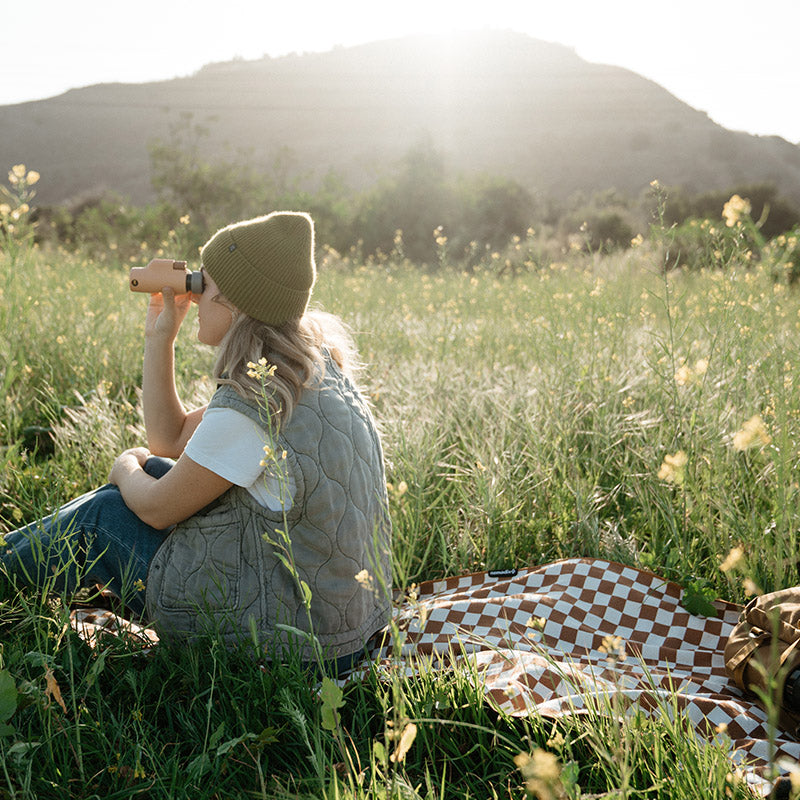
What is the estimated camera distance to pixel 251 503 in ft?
5.73

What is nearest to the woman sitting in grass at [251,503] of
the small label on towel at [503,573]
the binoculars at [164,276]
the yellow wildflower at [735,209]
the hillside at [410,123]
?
the binoculars at [164,276]

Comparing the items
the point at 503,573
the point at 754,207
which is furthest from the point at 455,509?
the point at 754,207

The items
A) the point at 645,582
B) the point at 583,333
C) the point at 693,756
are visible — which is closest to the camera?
the point at 693,756

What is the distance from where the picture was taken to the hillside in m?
42.8

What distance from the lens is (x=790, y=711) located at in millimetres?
1544

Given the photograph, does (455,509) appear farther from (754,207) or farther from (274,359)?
(754,207)

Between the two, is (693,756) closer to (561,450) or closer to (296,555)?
(296,555)

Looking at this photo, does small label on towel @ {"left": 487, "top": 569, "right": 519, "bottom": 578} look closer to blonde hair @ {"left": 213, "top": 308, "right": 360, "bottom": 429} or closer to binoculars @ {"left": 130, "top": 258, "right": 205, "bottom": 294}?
blonde hair @ {"left": 213, "top": 308, "right": 360, "bottom": 429}

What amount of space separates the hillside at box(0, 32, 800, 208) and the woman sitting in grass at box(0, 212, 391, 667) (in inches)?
1307

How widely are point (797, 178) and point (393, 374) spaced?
4778 centimetres

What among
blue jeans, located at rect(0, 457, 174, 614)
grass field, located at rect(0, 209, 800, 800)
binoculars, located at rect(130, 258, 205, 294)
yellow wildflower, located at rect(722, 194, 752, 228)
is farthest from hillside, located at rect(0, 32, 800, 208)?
blue jeans, located at rect(0, 457, 174, 614)

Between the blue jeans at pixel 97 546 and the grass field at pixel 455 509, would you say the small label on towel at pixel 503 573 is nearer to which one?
the grass field at pixel 455 509

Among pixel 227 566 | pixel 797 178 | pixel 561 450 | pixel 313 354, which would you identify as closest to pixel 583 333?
pixel 561 450

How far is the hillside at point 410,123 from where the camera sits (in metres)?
42.8
